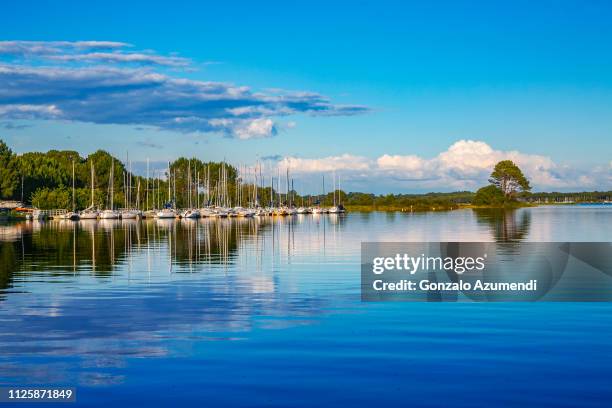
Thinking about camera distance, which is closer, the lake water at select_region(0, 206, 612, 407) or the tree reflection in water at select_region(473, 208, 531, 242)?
the lake water at select_region(0, 206, 612, 407)

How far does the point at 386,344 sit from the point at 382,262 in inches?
1093

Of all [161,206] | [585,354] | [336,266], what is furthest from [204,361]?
A: [161,206]

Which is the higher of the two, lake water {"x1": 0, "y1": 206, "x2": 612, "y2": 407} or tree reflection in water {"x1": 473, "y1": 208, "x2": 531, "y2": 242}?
lake water {"x1": 0, "y1": 206, "x2": 612, "y2": 407}

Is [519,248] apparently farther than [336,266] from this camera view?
Yes

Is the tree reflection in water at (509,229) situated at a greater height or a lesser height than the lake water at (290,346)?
lesser

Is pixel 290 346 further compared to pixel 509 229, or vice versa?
pixel 509 229

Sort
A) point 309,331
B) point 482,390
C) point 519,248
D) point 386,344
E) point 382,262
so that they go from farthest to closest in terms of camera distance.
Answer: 1. point 519,248
2. point 382,262
3. point 309,331
4. point 386,344
5. point 482,390

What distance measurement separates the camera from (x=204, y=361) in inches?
698

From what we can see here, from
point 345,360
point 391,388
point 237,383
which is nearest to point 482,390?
point 391,388

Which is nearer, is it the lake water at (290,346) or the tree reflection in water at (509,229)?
the lake water at (290,346)

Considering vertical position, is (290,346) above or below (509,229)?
above

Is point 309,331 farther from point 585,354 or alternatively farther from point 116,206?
point 116,206

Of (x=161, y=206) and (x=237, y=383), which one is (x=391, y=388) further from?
(x=161, y=206)

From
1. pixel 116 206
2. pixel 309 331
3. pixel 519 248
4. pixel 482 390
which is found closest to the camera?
pixel 482 390
